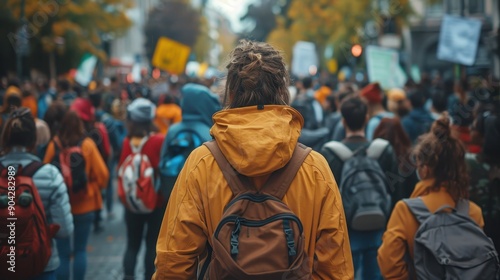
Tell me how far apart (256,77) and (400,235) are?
1586mm

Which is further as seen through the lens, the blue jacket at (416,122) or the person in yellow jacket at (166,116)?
the person in yellow jacket at (166,116)

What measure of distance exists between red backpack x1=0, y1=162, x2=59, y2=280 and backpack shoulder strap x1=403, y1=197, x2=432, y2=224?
88.3 inches

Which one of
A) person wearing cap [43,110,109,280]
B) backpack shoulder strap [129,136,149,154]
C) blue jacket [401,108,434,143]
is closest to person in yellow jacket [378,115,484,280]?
backpack shoulder strap [129,136,149,154]

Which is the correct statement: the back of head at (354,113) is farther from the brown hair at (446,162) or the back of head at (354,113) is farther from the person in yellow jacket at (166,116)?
the person in yellow jacket at (166,116)

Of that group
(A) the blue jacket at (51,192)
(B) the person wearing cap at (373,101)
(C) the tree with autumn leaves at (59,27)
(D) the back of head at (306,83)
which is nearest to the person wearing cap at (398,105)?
(B) the person wearing cap at (373,101)

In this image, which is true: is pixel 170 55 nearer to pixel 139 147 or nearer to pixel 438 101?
pixel 438 101

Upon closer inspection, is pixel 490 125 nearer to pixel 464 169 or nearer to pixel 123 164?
pixel 464 169

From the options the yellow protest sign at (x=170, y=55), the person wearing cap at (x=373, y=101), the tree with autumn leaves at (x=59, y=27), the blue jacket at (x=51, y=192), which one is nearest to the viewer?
the blue jacket at (x=51, y=192)

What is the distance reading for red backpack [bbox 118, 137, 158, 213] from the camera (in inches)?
259

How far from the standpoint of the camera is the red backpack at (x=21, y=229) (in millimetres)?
4477

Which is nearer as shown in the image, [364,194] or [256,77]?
[256,77]

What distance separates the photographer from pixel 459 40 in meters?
12.9

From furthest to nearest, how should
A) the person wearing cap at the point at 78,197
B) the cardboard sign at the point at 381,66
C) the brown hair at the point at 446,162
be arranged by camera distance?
the cardboard sign at the point at 381,66, the person wearing cap at the point at 78,197, the brown hair at the point at 446,162

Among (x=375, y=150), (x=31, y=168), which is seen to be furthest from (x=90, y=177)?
(x=375, y=150)
